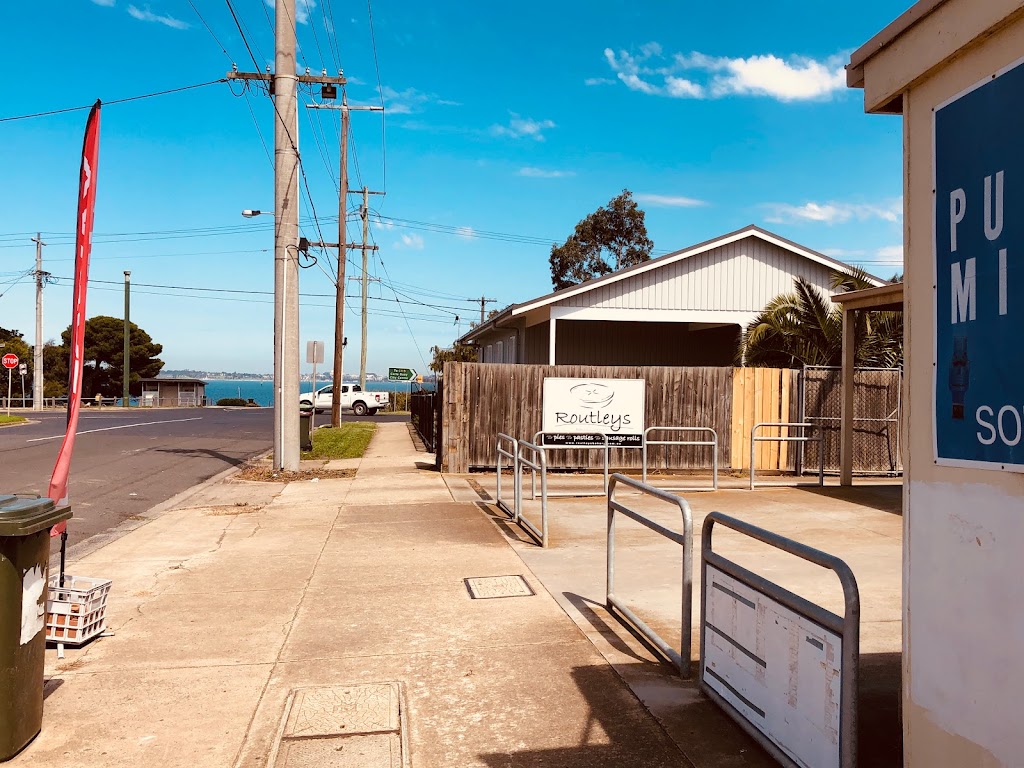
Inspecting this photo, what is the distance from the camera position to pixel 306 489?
514 inches

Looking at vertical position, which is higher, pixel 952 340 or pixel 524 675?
pixel 952 340

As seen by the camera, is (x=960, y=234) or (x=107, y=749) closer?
(x=960, y=234)

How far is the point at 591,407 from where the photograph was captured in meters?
15.1

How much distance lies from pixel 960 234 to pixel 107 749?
162 inches

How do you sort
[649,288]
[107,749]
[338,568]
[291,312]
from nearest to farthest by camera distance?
[107,749] < [338,568] < [291,312] < [649,288]

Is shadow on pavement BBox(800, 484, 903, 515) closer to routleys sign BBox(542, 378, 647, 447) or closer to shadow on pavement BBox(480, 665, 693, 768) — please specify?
routleys sign BBox(542, 378, 647, 447)

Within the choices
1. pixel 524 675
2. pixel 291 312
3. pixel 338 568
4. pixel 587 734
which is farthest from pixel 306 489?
pixel 587 734

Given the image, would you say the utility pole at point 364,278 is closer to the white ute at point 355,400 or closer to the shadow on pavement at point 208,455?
the white ute at point 355,400

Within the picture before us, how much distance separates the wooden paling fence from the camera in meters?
15.1

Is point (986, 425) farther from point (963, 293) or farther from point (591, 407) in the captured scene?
point (591, 407)

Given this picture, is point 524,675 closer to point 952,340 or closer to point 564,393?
point 952,340

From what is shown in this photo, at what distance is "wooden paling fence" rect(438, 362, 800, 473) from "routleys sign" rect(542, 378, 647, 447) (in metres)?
0.18

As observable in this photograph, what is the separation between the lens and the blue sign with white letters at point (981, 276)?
8.27 feet

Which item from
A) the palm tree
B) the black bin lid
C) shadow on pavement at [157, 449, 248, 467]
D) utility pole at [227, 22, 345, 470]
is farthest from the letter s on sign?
shadow on pavement at [157, 449, 248, 467]
